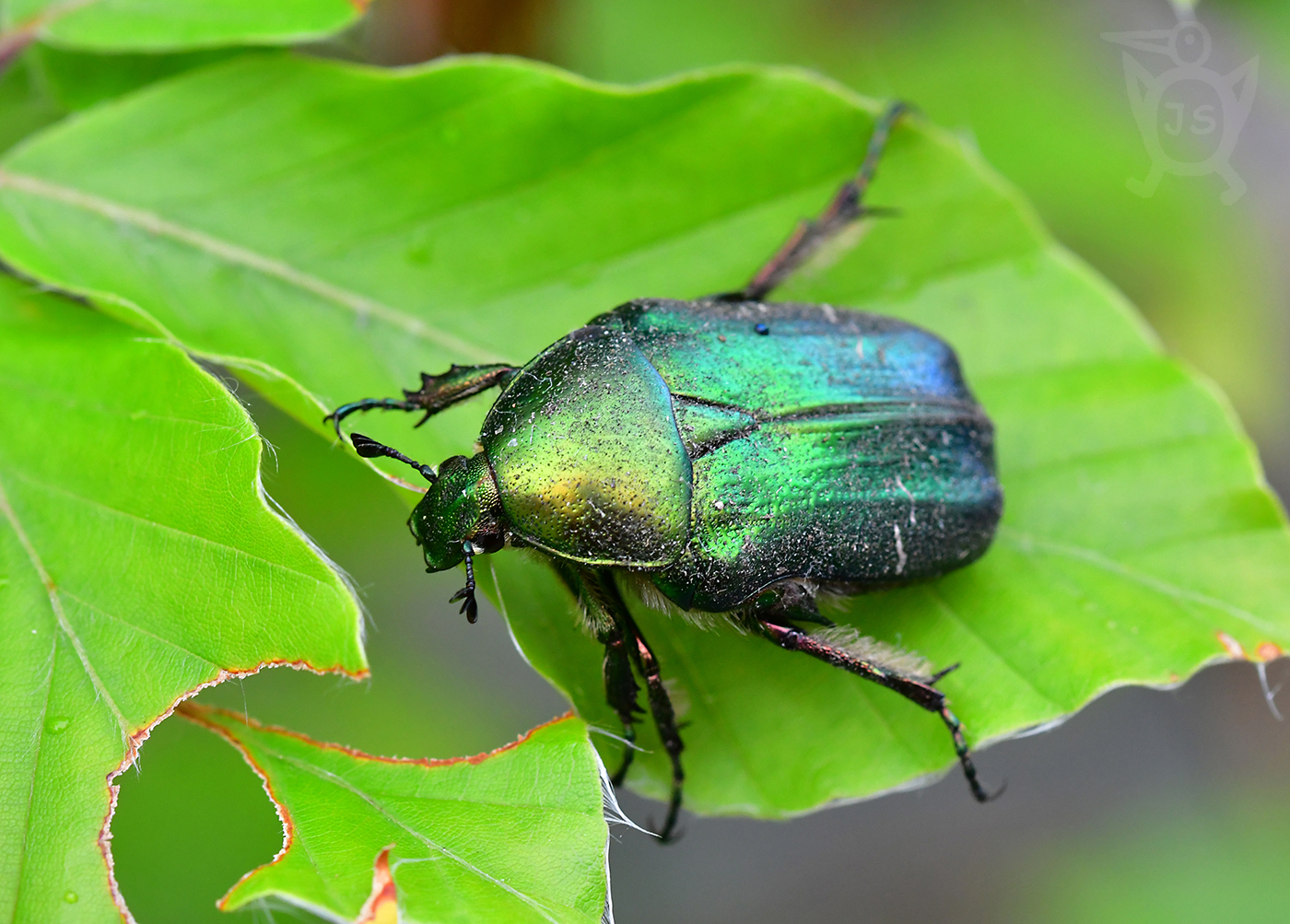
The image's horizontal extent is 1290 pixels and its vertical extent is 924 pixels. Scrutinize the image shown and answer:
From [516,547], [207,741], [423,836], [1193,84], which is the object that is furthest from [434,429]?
[1193,84]

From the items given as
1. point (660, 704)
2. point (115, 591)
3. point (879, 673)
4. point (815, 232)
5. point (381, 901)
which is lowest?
point (660, 704)

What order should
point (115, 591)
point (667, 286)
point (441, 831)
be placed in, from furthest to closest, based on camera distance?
1. point (667, 286)
2. point (115, 591)
3. point (441, 831)

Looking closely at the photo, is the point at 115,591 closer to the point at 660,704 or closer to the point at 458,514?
the point at 458,514

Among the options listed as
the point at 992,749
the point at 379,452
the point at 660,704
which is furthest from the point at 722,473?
the point at 992,749

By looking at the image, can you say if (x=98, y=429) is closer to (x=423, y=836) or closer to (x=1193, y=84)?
(x=423, y=836)

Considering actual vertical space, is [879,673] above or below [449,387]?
below

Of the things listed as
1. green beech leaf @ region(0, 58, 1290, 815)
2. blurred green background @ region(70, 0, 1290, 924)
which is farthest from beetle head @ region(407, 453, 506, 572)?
blurred green background @ region(70, 0, 1290, 924)

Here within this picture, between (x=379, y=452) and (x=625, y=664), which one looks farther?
(x=625, y=664)
